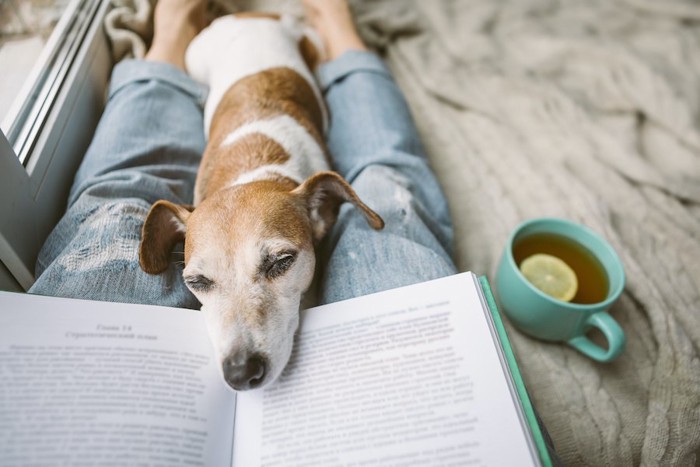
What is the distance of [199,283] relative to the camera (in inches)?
36.3

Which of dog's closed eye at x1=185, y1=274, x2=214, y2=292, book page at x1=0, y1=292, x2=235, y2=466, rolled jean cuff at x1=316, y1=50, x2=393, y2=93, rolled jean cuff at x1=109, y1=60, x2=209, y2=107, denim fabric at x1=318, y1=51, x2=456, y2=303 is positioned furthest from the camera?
rolled jean cuff at x1=316, y1=50, x2=393, y2=93

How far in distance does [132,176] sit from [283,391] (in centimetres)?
73

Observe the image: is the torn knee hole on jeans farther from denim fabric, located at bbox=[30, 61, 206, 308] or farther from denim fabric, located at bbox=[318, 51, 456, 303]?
denim fabric, located at bbox=[318, 51, 456, 303]

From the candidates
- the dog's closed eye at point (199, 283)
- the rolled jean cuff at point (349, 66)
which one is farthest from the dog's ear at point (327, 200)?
the rolled jean cuff at point (349, 66)

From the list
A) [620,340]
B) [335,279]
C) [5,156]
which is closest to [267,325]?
[335,279]

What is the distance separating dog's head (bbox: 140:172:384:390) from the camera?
31.9 inches

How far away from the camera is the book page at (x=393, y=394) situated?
731 mm

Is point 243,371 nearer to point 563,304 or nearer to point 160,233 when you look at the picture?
point 160,233

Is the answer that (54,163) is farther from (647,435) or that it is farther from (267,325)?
(647,435)

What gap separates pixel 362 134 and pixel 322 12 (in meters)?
0.77

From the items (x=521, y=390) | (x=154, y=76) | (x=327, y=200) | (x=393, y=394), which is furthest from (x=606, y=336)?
(x=154, y=76)

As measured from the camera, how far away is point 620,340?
39.6 inches

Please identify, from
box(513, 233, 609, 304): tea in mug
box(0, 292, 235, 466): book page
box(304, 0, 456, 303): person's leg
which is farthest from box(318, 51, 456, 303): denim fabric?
box(0, 292, 235, 466): book page

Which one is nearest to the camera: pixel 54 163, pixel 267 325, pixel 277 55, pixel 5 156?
pixel 267 325
